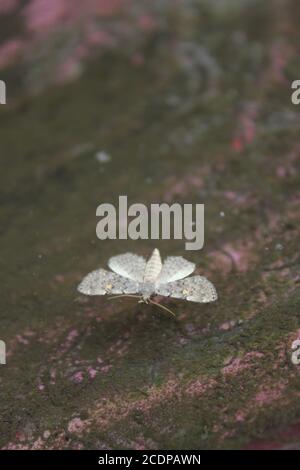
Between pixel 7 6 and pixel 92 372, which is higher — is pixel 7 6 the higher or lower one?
the higher one

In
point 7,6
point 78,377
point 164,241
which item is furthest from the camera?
point 7,6

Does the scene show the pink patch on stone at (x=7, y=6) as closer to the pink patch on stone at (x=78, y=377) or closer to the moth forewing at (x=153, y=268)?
the moth forewing at (x=153, y=268)

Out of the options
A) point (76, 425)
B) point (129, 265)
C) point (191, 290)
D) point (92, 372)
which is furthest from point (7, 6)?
point (76, 425)

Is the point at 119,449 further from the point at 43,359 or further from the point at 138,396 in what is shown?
the point at 43,359

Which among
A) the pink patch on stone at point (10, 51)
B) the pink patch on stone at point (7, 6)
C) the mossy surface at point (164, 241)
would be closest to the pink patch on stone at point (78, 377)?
the mossy surface at point (164, 241)

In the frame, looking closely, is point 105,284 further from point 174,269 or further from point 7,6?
point 7,6

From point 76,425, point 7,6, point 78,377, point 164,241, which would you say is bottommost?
point 76,425

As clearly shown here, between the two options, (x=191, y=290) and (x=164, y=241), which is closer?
(x=191, y=290)
